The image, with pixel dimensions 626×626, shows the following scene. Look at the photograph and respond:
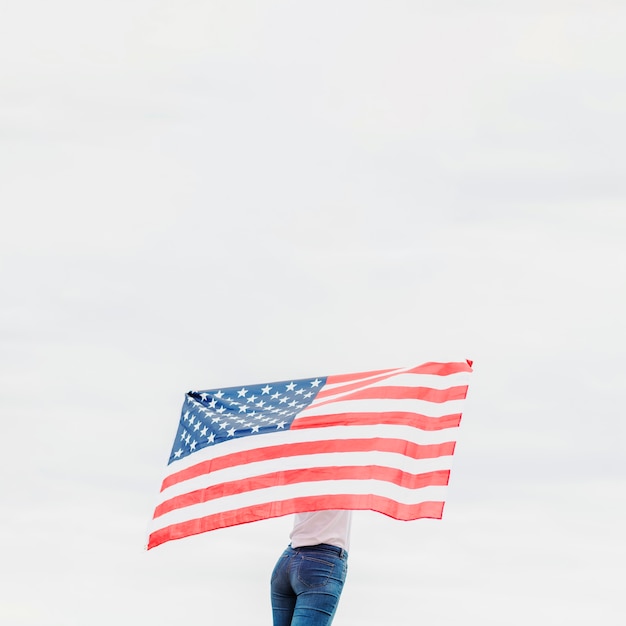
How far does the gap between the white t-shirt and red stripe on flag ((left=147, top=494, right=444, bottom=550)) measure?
0.20 ft

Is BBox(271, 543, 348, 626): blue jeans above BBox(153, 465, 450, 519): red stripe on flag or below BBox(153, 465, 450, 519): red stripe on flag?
below

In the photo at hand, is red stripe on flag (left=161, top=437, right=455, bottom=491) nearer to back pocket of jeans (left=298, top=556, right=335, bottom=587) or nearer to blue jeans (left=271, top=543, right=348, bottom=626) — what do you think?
blue jeans (left=271, top=543, right=348, bottom=626)

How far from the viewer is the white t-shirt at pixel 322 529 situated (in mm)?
8219

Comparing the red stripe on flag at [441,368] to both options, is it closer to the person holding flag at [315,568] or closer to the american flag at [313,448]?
the american flag at [313,448]

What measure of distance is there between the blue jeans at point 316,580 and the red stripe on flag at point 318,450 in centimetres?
126

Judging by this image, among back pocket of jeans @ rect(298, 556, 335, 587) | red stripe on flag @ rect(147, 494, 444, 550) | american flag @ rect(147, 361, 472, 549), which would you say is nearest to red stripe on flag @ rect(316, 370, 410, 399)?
american flag @ rect(147, 361, 472, 549)

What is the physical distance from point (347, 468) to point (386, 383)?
901mm

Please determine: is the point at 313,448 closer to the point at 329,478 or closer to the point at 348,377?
the point at 329,478

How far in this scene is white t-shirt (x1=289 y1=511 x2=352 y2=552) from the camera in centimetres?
822

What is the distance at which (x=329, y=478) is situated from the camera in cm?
904

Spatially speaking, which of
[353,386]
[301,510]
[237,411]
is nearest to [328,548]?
[301,510]

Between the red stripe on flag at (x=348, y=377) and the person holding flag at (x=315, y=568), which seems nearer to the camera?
the person holding flag at (x=315, y=568)

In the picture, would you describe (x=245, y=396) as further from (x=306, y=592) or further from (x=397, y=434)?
(x=306, y=592)

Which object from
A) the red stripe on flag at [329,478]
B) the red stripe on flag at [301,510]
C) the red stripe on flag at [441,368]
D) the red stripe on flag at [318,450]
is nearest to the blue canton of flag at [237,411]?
the red stripe on flag at [318,450]
